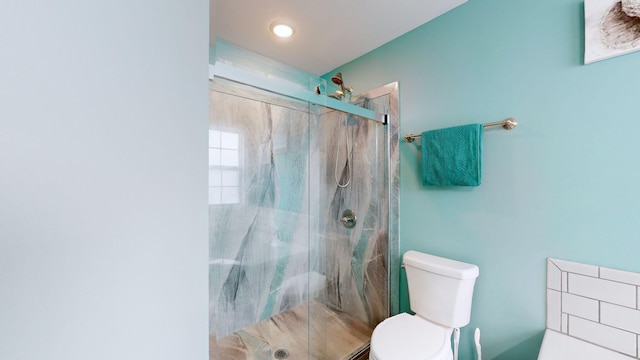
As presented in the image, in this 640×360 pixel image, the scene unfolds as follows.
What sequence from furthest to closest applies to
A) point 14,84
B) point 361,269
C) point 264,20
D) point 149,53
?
1. point 361,269
2. point 264,20
3. point 149,53
4. point 14,84

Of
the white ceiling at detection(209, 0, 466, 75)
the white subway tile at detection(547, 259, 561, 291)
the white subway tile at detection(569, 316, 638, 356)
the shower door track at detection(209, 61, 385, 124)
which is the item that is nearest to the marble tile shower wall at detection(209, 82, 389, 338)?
the shower door track at detection(209, 61, 385, 124)

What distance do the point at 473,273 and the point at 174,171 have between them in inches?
60.3

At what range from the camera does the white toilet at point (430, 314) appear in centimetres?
121

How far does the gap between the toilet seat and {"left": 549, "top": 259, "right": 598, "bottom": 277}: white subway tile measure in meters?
0.63

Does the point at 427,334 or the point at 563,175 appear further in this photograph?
the point at 427,334

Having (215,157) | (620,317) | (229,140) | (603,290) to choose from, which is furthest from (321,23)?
(620,317)

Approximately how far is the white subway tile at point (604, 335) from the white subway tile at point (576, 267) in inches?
8.4

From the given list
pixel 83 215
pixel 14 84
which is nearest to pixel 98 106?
pixel 14 84

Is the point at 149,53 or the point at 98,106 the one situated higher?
the point at 149,53

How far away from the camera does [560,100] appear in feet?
3.96

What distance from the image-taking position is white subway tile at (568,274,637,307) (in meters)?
1.03

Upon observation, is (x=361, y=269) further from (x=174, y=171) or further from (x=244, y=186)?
(x=174, y=171)

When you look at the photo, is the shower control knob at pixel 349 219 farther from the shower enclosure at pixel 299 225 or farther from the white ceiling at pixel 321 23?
the white ceiling at pixel 321 23

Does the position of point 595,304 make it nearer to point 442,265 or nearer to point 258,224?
point 442,265
